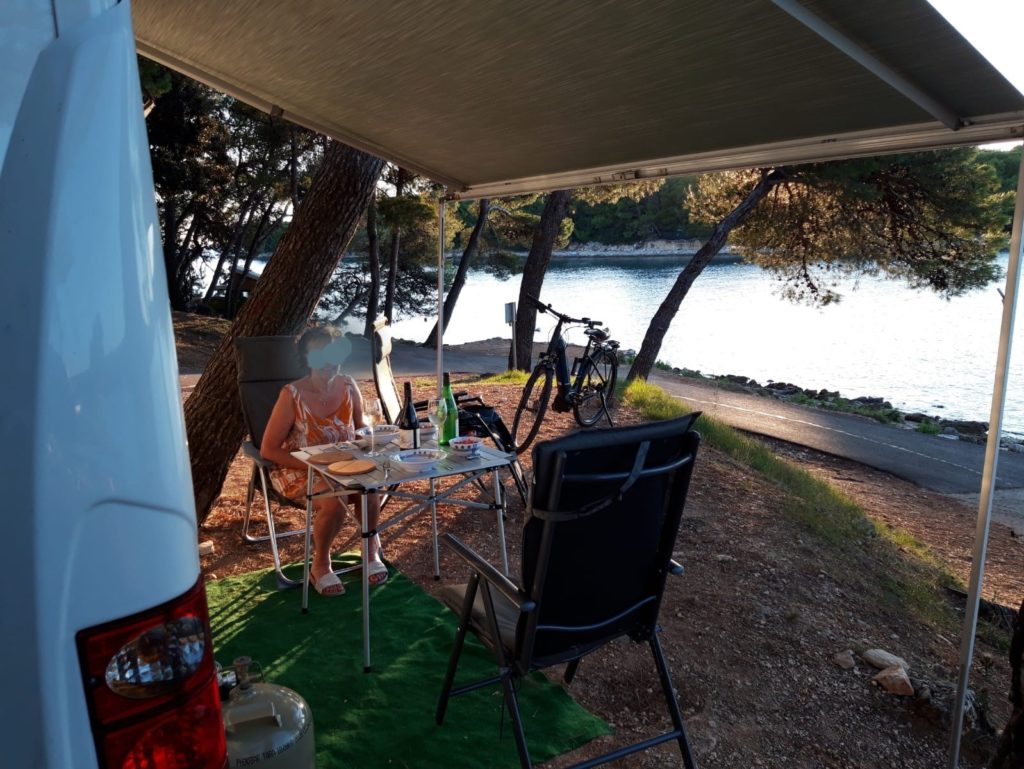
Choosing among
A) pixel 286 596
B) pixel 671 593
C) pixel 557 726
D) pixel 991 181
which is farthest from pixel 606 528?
pixel 991 181

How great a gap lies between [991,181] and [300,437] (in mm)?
8216

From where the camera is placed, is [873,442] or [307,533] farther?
[873,442]

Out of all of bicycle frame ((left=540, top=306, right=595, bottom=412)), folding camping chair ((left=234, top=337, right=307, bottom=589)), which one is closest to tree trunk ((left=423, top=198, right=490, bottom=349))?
bicycle frame ((left=540, top=306, right=595, bottom=412))

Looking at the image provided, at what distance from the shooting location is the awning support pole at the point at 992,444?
1917 millimetres

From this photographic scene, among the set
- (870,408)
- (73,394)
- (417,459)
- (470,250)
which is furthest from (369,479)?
(870,408)

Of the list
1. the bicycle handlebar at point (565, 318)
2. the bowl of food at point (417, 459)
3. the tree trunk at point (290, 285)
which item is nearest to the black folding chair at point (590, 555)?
the bowl of food at point (417, 459)

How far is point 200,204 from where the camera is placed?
1659cm

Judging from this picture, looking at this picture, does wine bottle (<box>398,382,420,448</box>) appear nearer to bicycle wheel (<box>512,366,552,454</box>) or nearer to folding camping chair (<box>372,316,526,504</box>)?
folding camping chair (<box>372,316,526,504</box>)

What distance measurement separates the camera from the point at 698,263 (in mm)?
9383

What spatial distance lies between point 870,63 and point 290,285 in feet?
10.1

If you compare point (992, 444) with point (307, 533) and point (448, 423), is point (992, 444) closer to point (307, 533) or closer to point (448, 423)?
point (448, 423)

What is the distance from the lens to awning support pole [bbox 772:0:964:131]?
175 cm

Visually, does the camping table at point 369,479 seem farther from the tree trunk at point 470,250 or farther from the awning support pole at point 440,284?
the tree trunk at point 470,250

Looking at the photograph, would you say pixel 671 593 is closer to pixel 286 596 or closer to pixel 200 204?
pixel 286 596
